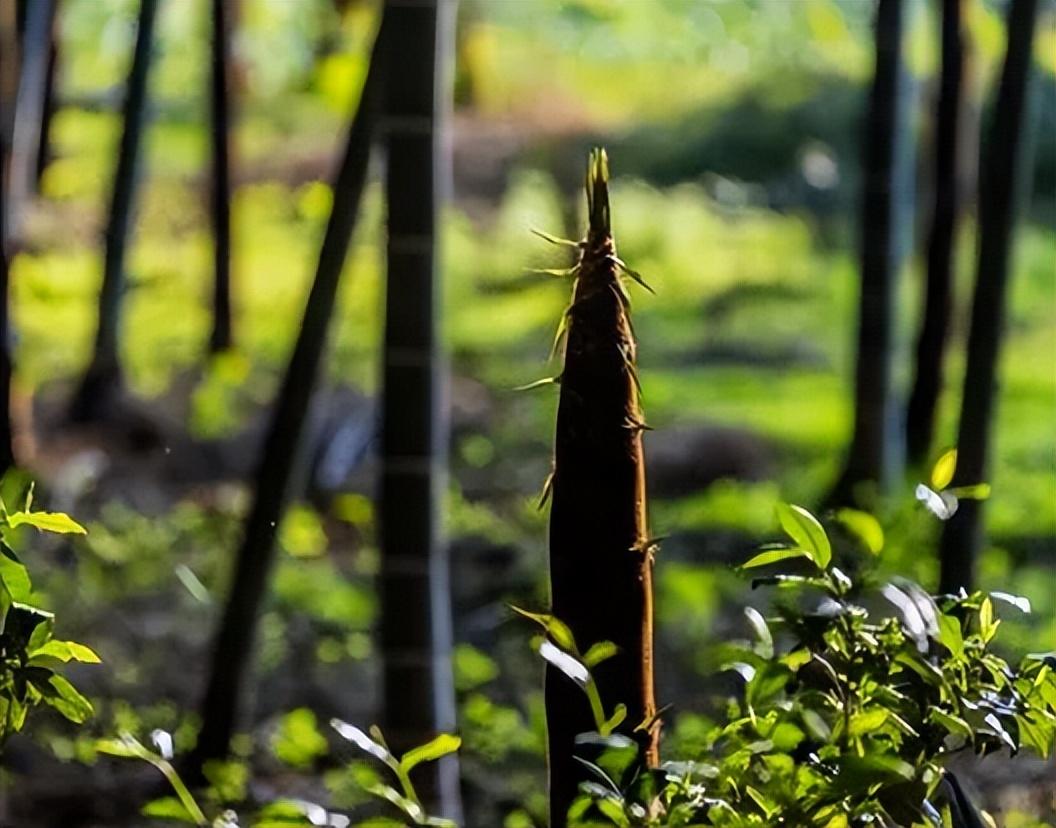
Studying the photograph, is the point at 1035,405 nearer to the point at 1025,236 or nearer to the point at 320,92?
the point at 1025,236

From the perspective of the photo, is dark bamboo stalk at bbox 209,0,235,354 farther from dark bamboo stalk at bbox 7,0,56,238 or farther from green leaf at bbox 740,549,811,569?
green leaf at bbox 740,549,811,569

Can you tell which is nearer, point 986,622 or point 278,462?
point 986,622

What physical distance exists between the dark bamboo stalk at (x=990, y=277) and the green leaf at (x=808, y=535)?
54 cm

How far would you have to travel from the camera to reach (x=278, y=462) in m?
1.49

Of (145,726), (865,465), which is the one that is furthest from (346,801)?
(865,465)

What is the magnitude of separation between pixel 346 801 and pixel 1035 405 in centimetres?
85

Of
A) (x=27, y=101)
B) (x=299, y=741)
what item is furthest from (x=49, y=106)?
(x=299, y=741)

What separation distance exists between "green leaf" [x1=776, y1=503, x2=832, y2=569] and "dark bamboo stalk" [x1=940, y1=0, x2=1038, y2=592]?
1.77 ft

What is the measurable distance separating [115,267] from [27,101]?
0.30m

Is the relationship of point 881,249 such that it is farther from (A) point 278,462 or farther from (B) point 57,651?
(B) point 57,651

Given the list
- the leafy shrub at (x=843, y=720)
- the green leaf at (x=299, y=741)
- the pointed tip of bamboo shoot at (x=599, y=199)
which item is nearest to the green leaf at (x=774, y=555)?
the leafy shrub at (x=843, y=720)

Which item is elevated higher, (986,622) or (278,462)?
(986,622)

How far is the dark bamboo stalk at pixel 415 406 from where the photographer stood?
1.15m

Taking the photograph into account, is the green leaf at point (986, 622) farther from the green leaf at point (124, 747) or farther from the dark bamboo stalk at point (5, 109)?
the dark bamboo stalk at point (5, 109)
